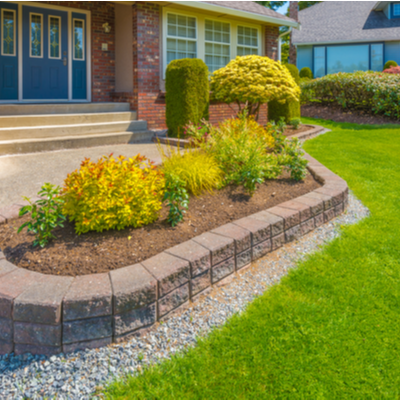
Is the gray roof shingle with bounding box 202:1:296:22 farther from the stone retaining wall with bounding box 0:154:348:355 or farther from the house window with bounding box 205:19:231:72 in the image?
the stone retaining wall with bounding box 0:154:348:355

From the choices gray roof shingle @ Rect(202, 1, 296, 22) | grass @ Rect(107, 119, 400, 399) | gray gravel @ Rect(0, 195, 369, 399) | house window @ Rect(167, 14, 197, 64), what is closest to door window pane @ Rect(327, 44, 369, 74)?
gray roof shingle @ Rect(202, 1, 296, 22)

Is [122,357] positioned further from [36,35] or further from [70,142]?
[36,35]

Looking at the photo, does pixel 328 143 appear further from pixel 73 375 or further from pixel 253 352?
pixel 73 375

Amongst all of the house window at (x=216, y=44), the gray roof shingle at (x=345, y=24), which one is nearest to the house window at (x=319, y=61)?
the gray roof shingle at (x=345, y=24)

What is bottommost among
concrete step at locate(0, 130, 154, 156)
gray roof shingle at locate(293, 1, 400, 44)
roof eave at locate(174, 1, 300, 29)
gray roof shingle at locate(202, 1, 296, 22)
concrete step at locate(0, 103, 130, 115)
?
concrete step at locate(0, 130, 154, 156)

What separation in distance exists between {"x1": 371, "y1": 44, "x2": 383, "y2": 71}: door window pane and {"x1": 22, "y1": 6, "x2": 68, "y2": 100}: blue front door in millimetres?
18059

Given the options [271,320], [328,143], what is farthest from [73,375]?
[328,143]

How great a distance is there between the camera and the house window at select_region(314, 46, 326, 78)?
22125 mm

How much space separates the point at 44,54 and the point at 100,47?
131 centimetres

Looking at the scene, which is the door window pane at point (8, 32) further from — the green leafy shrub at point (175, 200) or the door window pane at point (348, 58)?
the door window pane at point (348, 58)

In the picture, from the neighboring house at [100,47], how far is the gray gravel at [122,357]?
250 inches

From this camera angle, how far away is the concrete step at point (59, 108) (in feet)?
23.5

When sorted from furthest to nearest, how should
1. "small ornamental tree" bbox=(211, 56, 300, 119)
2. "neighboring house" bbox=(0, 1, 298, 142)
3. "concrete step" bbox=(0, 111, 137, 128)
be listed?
"neighboring house" bbox=(0, 1, 298, 142)
"small ornamental tree" bbox=(211, 56, 300, 119)
"concrete step" bbox=(0, 111, 137, 128)

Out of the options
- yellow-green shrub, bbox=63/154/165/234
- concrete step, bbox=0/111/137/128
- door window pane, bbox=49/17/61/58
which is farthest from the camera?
door window pane, bbox=49/17/61/58
